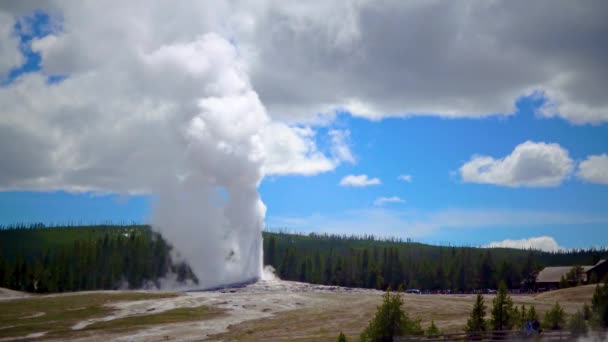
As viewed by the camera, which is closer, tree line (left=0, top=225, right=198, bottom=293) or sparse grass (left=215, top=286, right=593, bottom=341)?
sparse grass (left=215, top=286, right=593, bottom=341)

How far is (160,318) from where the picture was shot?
274 feet

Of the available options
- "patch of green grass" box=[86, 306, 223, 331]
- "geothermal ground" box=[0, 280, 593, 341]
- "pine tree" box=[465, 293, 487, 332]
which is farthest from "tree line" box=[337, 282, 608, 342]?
"patch of green grass" box=[86, 306, 223, 331]

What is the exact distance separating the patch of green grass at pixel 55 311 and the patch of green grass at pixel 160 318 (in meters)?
4.92

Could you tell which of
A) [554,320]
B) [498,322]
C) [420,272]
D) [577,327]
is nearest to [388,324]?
[498,322]

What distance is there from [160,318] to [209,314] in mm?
7018

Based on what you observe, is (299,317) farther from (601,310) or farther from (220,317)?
(601,310)

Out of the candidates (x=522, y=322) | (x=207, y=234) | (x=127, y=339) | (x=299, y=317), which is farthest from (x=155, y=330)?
(x=207, y=234)

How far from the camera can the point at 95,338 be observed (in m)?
71.2

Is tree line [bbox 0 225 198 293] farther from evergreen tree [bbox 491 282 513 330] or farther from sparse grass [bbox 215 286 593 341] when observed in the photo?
evergreen tree [bbox 491 282 513 330]

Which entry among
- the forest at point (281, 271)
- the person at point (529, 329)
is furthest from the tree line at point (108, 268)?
the person at point (529, 329)

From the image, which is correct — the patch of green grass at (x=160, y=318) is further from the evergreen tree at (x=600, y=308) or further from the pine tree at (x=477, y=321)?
the evergreen tree at (x=600, y=308)

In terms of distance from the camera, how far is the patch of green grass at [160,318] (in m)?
78.5

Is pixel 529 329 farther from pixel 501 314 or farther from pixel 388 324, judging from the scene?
pixel 388 324

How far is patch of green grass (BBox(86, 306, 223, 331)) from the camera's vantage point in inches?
3091
